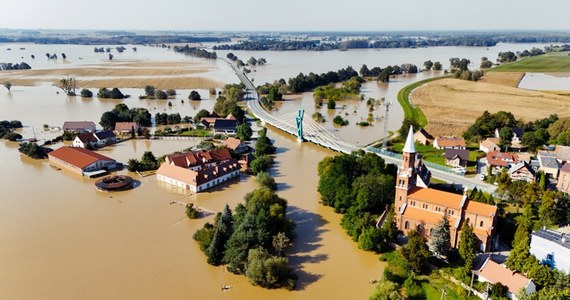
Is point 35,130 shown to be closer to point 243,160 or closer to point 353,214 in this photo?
point 243,160

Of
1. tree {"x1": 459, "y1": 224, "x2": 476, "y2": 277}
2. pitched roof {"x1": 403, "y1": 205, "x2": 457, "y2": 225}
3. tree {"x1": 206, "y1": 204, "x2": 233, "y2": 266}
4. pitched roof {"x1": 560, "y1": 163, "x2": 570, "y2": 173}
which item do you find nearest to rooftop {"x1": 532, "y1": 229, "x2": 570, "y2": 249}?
tree {"x1": 459, "y1": 224, "x2": 476, "y2": 277}

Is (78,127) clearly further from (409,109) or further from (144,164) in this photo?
(409,109)

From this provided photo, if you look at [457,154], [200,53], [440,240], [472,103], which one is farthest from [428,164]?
[200,53]

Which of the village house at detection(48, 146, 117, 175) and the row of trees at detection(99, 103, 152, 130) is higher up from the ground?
the row of trees at detection(99, 103, 152, 130)

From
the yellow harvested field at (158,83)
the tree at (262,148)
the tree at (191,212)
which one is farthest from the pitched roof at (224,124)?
the yellow harvested field at (158,83)

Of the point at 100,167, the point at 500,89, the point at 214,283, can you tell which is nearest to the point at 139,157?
the point at 100,167

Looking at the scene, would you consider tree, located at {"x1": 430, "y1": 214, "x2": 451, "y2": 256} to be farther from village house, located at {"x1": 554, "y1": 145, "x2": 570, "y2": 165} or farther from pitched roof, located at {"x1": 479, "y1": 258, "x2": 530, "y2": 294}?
village house, located at {"x1": 554, "y1": 145, "x2": 570, "y2": 165}
